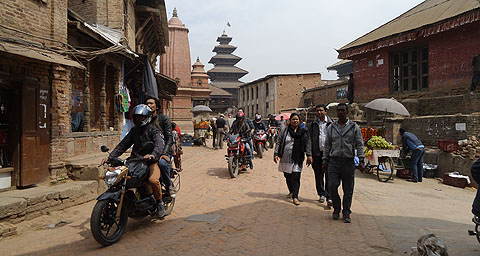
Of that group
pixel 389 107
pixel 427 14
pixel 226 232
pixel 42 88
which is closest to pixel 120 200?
pixel 226 232

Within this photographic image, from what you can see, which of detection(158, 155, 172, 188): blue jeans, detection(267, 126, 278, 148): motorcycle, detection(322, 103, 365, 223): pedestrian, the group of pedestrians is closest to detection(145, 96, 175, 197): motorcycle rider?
detection(158, 155, 172, 188): blue jeans

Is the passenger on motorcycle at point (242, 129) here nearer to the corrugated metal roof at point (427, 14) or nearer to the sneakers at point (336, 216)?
the sneakers at point (336, 216)

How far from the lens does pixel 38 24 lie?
22.1 ft

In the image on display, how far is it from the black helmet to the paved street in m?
1.63

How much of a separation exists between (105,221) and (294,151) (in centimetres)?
366

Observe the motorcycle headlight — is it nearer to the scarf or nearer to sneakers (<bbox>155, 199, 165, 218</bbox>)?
sneakers (<bbox>155, 199, 165, 218</bbox>)

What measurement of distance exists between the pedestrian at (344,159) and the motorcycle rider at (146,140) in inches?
110

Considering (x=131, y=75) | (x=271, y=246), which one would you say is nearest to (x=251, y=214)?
(x=271, y=246)

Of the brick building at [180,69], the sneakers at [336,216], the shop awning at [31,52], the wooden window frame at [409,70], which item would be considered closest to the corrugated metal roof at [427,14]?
the wooden window frame at [409,70]

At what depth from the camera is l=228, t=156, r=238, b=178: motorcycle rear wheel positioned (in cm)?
853

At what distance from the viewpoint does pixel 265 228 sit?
15.4 ft

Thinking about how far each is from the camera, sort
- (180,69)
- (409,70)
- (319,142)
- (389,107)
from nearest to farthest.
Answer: (319,142) < (389,107) < (409,70) < (180,69)

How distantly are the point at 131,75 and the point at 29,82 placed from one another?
6.01m

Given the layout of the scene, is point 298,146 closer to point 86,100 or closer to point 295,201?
point 295,201
